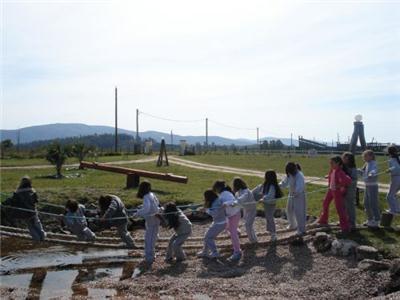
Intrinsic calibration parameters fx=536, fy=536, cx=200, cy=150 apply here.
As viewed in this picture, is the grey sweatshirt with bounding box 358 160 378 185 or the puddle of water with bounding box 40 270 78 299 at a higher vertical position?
the grey sweatshirt with bounding box 358 160 378 185

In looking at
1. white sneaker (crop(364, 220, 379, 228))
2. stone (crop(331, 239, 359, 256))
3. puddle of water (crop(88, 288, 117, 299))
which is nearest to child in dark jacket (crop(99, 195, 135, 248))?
puddle of water (crop(88, 288, 117, 299))

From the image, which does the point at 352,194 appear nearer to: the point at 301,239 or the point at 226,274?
the point at 301,239

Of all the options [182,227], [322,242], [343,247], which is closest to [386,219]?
[322,242]

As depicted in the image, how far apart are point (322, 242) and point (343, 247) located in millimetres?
676

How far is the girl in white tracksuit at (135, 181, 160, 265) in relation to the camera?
40.1ft

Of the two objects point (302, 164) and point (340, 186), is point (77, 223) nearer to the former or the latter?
point (340, 186)

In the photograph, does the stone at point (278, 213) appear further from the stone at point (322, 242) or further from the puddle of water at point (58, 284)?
the puddle of water at point (58, 284)

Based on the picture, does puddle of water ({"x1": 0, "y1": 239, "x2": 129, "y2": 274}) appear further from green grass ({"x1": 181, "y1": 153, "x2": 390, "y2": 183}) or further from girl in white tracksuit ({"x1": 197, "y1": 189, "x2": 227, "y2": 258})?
green grass ({"x1": 181, "y1": 153, "x2": 390, "y2": 183})

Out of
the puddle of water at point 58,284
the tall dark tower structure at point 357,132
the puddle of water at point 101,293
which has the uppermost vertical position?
the tall dark tower structure at point 357,132

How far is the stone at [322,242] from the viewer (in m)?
12.1

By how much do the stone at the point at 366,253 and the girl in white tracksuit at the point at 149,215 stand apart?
4502 millimetres

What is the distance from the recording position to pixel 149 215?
40.2ft

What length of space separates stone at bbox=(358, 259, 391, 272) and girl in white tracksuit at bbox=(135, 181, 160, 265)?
4630mm

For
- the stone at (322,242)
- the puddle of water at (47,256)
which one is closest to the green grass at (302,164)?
the stone at (322,242)
